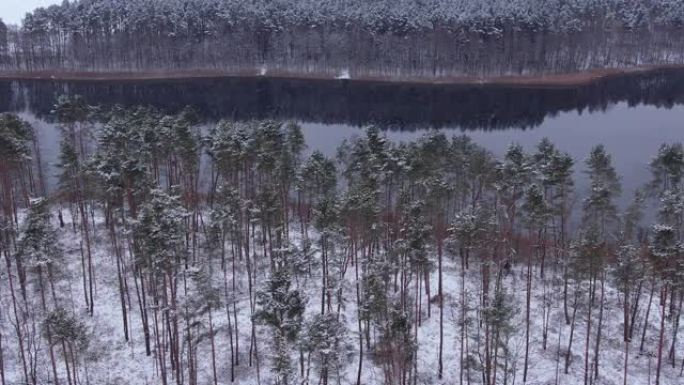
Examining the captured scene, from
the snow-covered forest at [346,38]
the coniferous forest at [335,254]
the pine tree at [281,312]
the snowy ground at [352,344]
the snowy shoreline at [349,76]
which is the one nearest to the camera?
the pine tree at [281,312]

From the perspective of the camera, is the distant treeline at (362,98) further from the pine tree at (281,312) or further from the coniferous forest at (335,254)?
the pine tree at (281,312)

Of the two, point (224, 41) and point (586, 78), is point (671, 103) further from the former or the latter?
point (224, 41)

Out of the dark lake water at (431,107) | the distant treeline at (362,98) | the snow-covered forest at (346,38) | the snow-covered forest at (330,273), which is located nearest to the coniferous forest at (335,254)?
the snow-covered forest at (330,273)

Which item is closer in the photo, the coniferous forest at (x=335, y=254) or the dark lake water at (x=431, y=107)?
the coniferous forest at (x=335, y=254)

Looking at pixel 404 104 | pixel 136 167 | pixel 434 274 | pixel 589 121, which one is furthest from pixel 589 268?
pixel 404 104

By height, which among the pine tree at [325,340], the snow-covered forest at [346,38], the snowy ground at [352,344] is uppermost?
the snow-covered forest at [346,38]
